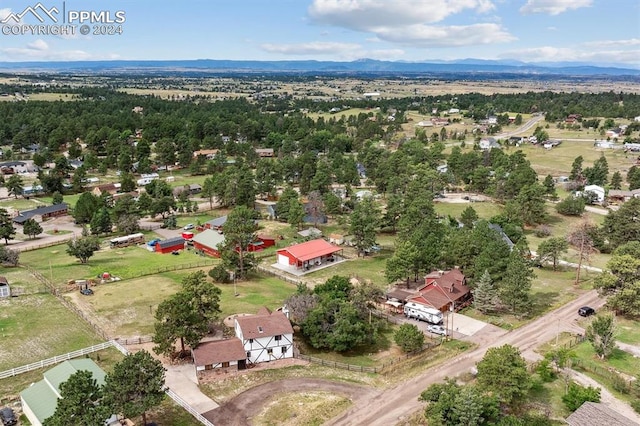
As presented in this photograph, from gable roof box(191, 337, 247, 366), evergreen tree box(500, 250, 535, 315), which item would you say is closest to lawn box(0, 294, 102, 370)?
gable roof box(191, 337, 247, 366)

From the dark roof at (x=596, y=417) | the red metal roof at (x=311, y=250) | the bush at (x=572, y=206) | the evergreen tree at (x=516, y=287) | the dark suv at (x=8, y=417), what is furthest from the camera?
the bush at (x=572, y=206)

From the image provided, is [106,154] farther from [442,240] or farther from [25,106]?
[442,240]

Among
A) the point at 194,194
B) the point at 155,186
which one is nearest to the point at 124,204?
the point at 155,186

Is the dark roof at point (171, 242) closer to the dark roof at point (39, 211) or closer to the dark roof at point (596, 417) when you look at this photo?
the dark roof at point (39, 211)

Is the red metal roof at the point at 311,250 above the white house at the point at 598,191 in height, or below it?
below

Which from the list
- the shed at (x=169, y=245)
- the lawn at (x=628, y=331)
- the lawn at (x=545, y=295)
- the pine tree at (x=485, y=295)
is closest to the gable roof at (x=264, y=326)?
the lawn at (x=545, y=295)

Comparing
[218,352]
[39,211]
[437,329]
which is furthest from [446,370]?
[39,211]

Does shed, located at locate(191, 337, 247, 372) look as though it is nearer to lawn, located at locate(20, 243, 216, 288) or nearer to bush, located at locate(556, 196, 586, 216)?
lawn, located at locate(20, 243, 216, 288)
